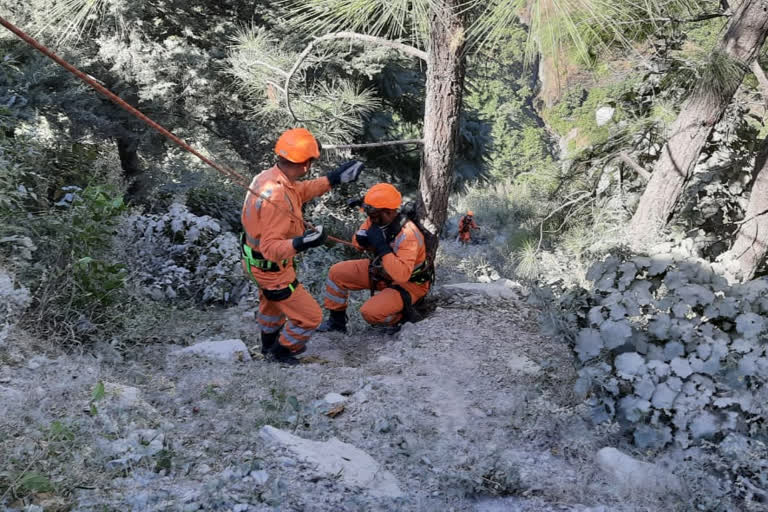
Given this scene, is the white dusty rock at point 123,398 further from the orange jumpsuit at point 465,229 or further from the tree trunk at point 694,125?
the orange jumpsuit at point 465,229

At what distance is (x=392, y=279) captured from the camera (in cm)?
452

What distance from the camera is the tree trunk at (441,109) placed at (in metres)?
4.22

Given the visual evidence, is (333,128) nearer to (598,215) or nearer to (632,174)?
(598,215)

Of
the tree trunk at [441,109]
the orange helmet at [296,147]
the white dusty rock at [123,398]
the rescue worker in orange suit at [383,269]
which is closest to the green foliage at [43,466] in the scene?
the white dusty rock at [123,398]

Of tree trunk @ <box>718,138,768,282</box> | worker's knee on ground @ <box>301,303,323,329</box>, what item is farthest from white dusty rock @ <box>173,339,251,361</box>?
tree trunk @ <box>718,138,768,282</box>

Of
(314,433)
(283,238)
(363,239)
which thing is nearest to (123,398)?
(314,433)

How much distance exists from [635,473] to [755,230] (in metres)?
3.36

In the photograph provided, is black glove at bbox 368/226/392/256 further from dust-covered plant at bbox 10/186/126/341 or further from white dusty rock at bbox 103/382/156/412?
white dusty rock at bbox 103/382/156/412

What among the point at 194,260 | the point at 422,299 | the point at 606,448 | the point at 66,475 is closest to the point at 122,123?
the point at 194,260

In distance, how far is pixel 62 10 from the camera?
147 inches

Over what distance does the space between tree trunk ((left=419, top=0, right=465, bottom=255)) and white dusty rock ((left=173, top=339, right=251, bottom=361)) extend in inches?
68.2

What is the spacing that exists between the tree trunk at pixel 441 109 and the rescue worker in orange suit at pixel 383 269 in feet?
1.53

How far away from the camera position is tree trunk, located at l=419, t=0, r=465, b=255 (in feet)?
A: 13.9

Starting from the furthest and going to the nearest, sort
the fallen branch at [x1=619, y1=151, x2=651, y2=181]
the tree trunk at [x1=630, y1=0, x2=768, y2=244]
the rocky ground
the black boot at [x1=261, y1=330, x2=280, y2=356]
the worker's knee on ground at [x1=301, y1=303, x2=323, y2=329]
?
1. the fallen branch at [x1=619, y1=151, x2=651, y2=181]
2. the tree trunk at [x1=630, y1=0, x2=768, y2=244]
3. the black boot at [x1=261, y1=330, x2=280, y2=356]
4. the worker's knee on ground at [x1=301, y1=303, x2=323, y2=329]
5. the rocky ground
